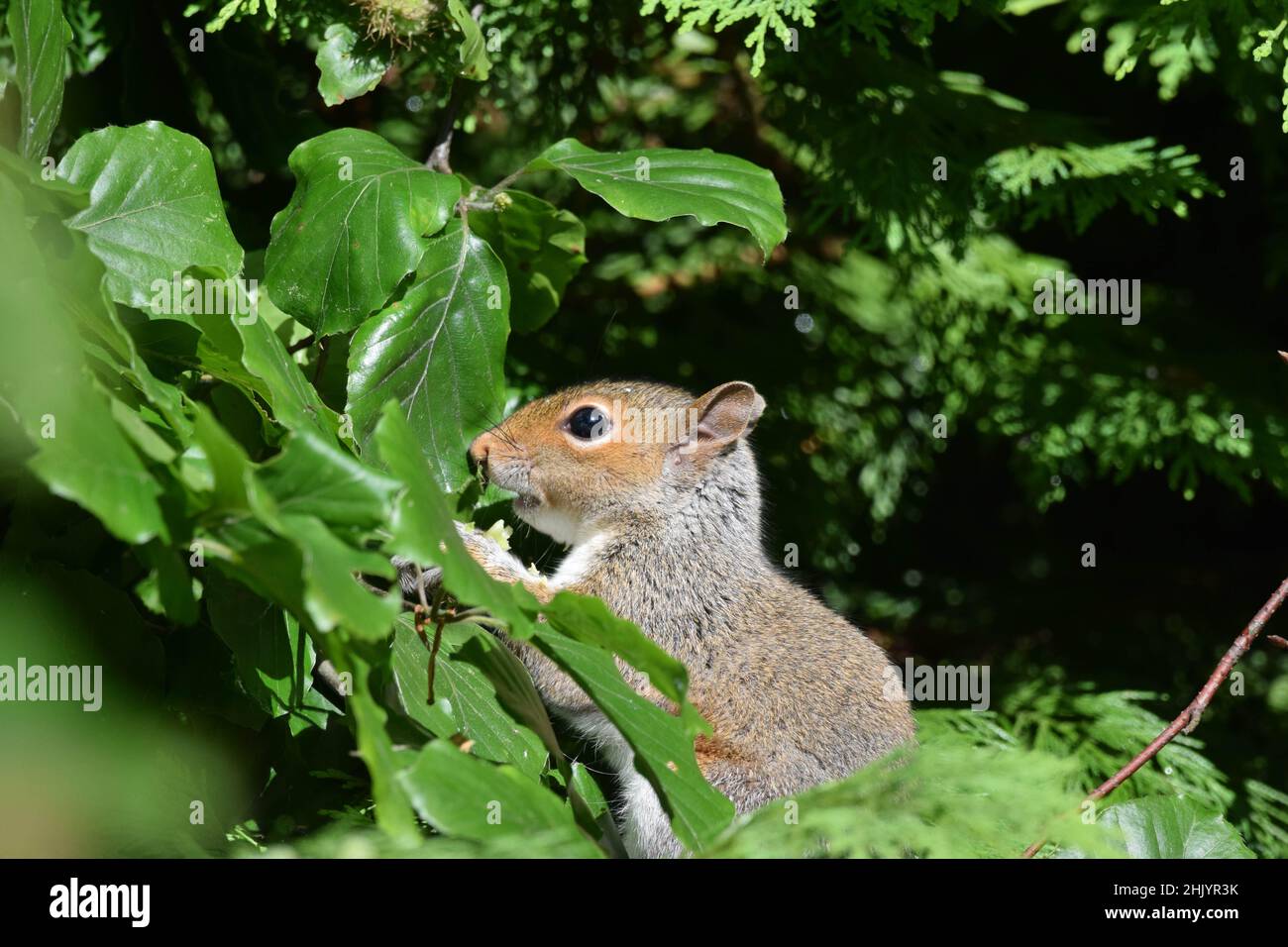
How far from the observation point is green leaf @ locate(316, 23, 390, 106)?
2537 millimetres

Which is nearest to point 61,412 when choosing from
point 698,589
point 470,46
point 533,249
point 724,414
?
point 533,249

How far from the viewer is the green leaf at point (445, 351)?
222cm

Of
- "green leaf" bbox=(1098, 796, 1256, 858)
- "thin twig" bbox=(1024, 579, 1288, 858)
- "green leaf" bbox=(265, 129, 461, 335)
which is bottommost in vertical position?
"green leaf" bbox=(1098, 796, 1256, 858)

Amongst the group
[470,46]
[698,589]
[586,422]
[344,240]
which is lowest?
[698,589]

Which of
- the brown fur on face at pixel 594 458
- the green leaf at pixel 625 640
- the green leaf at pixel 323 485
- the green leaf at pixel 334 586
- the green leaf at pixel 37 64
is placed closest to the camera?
the green leaf at pixel 334 586

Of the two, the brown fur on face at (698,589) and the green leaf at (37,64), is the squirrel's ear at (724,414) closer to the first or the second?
the brown fur on face at (698,589)

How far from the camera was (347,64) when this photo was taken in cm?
257

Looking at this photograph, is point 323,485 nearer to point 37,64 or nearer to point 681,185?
point 37,64

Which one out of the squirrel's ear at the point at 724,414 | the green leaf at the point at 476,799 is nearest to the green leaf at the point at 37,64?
the green leaf at the point at 476,799

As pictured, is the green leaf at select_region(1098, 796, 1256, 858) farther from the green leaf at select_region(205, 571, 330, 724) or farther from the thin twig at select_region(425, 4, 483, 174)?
the thin twig at select_region(425, 4, 483, 174)

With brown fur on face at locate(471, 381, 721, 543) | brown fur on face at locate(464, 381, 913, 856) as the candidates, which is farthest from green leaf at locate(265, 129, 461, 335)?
brown fur on face at locate(471, 381, 721, 543)

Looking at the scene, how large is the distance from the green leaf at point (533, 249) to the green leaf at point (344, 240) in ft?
1.06

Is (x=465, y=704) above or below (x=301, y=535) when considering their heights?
below

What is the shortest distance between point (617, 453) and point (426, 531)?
1597 millimetres
